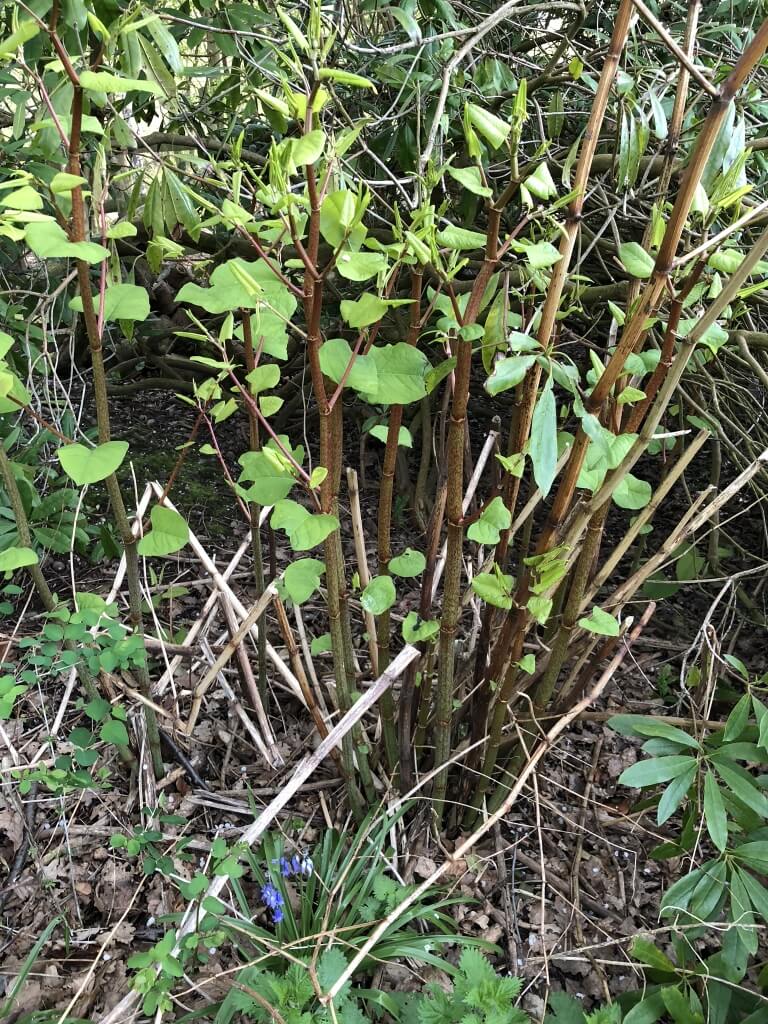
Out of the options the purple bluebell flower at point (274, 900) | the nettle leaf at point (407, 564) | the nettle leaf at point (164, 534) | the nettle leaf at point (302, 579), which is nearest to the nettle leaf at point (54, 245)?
the nettle leaf at point (164, 534)

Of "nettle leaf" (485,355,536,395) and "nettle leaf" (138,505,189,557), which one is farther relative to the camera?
"nettle leaf" (138,505,189,557)

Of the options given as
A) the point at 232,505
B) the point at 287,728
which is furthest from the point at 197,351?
the point at 287,728

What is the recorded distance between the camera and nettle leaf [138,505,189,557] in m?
1.10

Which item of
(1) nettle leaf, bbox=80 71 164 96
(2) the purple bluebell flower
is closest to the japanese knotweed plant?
(1) nettle leaf, bbox=80 71 164 96

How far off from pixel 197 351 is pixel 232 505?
1.03 m

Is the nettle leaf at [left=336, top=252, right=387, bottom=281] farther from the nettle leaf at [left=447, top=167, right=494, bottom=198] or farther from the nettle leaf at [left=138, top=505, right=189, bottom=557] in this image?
the nettle leaf at [left=138, top=505, right=189, bottom=557]

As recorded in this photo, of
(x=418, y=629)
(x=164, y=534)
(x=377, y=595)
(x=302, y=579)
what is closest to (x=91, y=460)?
(x=164, y=534)

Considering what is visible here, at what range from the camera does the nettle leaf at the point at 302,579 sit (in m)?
1.09

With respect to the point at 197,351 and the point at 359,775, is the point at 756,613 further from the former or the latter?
the point at 197,351

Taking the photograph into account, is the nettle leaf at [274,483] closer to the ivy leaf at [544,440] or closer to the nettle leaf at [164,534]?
the nettle leaf at [164,534]

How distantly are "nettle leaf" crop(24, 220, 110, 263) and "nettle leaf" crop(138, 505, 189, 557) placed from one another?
0.38 metres

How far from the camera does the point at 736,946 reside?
3.49 feet

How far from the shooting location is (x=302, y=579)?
3.62 feet

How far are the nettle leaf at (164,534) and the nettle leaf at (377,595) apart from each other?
292 mm
